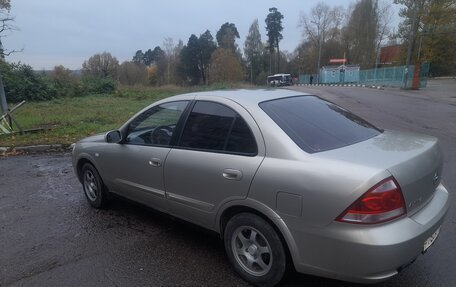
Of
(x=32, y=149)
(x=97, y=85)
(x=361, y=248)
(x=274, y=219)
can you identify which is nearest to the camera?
(x=361, y=248)

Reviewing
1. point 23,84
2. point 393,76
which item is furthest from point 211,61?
point 23,84

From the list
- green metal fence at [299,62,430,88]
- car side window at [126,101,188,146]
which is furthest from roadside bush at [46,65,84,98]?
green metal fence at [299,62,430,88]

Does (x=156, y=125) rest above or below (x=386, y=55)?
above

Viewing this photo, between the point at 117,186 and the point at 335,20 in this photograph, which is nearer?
the point at 117,186

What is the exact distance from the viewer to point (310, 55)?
80.3 m

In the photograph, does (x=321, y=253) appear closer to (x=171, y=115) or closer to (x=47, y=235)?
(x=171, y=115)

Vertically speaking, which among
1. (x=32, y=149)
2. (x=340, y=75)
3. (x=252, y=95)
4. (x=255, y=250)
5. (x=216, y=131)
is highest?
(x=252, y=95)

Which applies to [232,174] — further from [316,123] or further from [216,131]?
[316,123]

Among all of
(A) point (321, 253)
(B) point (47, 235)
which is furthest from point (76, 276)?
(A) point (321, 253)

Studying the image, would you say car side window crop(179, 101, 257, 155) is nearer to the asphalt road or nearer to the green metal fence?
the asphalt road

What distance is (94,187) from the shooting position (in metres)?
4.88

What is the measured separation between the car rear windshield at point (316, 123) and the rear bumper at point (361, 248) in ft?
2.12

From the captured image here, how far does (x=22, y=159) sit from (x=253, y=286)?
23.4ft

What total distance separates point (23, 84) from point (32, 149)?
706 inches
